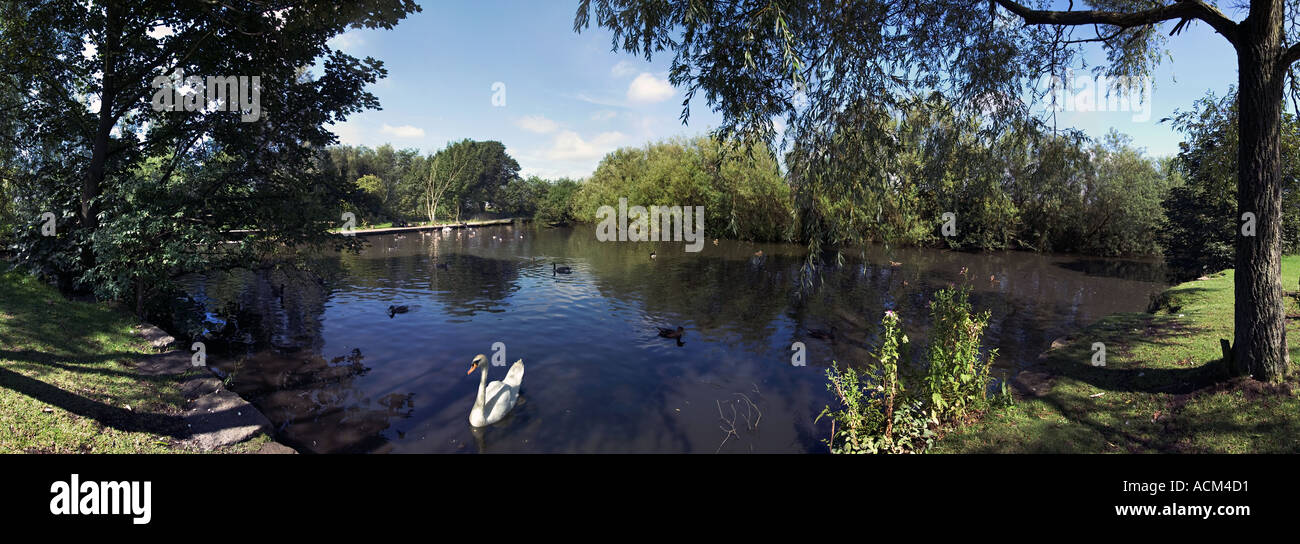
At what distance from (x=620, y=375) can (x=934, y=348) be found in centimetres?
704

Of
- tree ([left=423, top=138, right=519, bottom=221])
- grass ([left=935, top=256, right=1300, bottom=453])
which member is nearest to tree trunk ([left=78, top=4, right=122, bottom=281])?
grass ([left=935, top=256, right=1300, bottom=453])

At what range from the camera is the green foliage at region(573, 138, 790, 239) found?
4516 cm

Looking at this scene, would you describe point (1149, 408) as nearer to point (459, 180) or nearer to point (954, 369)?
point (954, 369)

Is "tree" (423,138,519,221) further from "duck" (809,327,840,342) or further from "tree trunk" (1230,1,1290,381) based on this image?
"tree trunk" (1230,1,1290,381)

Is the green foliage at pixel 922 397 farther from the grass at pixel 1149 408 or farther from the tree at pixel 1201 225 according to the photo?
the tree at pixel 1201 225

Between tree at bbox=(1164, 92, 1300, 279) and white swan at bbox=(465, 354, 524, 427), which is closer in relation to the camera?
white swan at bbox=(465, 354, 524, 427)

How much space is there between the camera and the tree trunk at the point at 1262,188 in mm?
7164

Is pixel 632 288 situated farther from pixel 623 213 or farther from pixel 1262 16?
pixel 623 213

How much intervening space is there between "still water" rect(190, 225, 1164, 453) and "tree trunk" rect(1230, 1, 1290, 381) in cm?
497

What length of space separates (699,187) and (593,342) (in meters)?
39.6

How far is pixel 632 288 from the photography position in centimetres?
2431

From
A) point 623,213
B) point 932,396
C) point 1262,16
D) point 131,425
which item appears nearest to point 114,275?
point 131,425

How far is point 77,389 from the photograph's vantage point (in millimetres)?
7387

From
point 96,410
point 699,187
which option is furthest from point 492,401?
point 699,187
